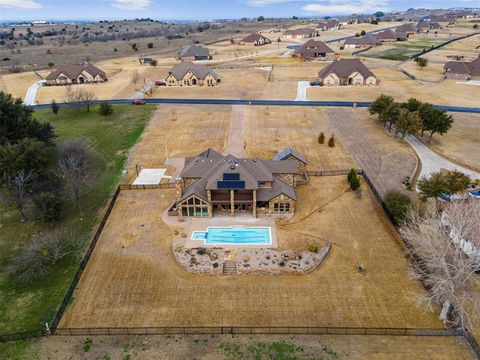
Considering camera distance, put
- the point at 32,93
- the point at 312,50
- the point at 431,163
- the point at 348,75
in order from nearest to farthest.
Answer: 1. the point at 431,163
2. the point at 32,93
3. the point at 348,75
4. the point at 312,50

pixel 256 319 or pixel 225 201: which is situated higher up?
pixel 225 201

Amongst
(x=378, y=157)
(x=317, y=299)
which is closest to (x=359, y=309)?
(x=317, y=299)

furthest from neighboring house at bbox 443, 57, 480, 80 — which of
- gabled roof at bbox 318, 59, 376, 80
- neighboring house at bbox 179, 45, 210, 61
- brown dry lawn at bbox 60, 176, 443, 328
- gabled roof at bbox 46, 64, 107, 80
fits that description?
gabled roof at bbox 46, 64, 107, 80

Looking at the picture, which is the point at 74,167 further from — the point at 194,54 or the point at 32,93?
the point at 194,54

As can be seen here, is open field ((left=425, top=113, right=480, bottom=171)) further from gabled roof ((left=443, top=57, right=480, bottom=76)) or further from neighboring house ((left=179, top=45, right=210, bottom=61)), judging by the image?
neighboring house ((left=179, top=45, right=210, bottom=61))

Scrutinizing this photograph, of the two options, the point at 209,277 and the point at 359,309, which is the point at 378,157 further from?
the point at 209,277

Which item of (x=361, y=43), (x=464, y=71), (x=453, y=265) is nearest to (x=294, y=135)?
(x=453, y=265)
